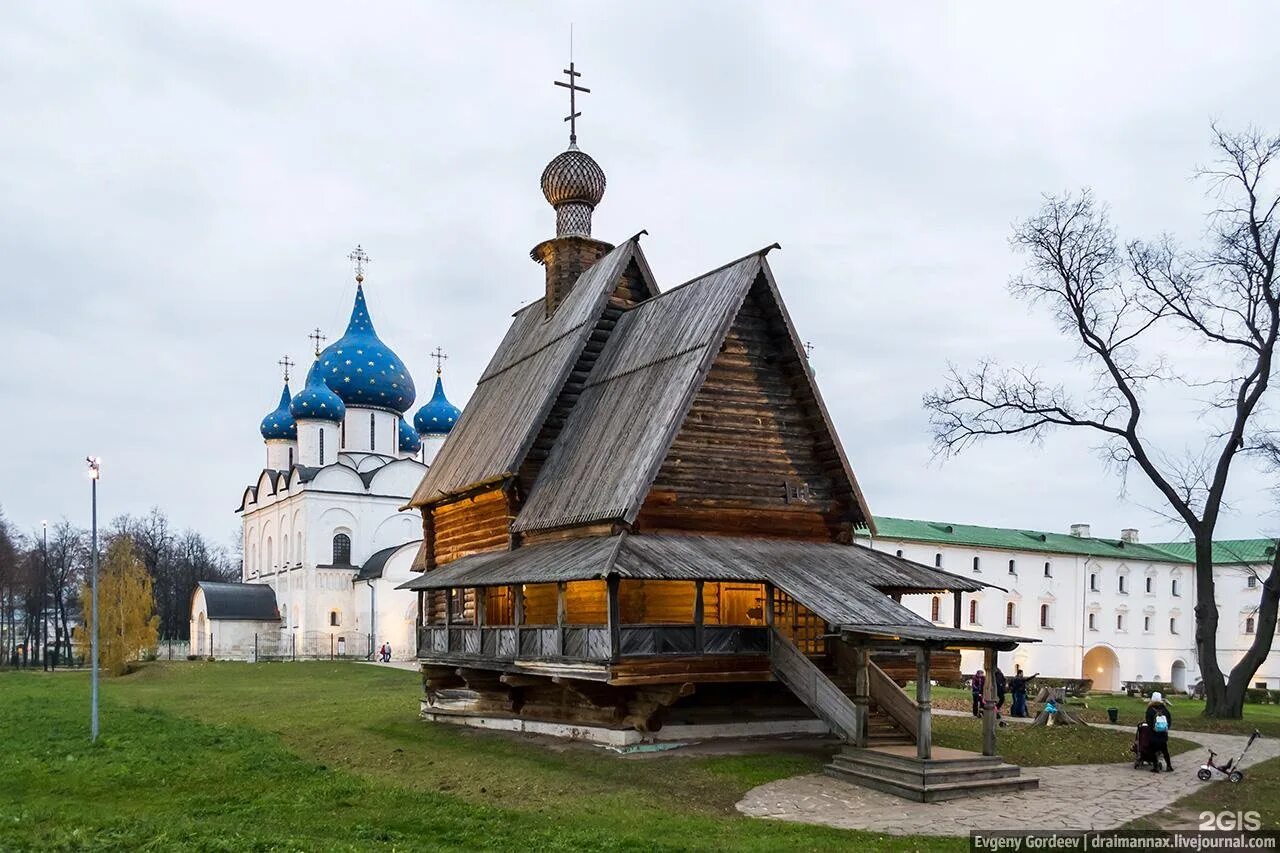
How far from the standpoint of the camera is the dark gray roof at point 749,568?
54.2 feet

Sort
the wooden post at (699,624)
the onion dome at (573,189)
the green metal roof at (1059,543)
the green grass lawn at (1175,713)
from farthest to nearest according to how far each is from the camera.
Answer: the green metal roof at (1059,543) → the onion dome at (573,189) → the green grass lawn at (1175,713) → the wooden post at (699,624)

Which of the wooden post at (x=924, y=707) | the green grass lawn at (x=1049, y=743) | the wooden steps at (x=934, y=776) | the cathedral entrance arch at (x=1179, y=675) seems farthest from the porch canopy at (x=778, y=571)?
the cathedral entrance arch at (x=1179, y=675)

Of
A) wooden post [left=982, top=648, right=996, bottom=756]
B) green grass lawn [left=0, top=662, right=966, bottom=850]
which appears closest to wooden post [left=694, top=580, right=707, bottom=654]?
Result: green grass lawn [left=0, top=662, right=966, bottom=850]

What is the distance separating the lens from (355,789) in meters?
15.1

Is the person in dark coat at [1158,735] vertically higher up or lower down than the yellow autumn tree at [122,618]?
higher up

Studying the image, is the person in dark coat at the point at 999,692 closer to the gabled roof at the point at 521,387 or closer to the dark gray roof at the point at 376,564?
the gabled roof at the point at 521,387

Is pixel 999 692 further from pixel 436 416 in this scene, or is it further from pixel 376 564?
pixel 436 416

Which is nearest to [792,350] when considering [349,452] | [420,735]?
[420,735]

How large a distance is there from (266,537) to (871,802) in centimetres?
5520

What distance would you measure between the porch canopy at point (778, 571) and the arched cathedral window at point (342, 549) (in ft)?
129

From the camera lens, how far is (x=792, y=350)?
20.3 m

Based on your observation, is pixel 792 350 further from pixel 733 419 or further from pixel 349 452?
pixel 349 452

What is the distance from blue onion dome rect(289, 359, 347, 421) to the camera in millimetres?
57906

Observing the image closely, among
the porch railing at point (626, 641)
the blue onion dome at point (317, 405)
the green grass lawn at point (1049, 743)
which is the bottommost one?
the green grass lawn at point (1049, 743)
